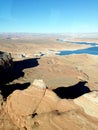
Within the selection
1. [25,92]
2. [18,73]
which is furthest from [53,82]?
[25,92]

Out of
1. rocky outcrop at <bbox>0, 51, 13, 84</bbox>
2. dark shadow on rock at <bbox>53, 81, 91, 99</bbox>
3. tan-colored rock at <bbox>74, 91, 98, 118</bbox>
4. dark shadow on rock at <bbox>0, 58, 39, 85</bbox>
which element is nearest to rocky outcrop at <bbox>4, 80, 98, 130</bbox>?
tan-colored rock at <bbox>74, 91, 98, 118</bbox>

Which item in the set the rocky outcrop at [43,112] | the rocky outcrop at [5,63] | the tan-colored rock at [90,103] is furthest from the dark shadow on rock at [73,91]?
the tan-colored rock at [90,103]

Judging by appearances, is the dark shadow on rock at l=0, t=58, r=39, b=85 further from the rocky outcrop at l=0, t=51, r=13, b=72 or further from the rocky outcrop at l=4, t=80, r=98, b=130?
the rocky outcrop at l=4, t=80, r=98, b=130

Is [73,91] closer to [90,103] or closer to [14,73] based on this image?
[14,73]

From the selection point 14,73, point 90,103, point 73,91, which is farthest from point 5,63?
point 90,103

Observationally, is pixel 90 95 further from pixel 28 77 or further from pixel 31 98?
pixel 28 77

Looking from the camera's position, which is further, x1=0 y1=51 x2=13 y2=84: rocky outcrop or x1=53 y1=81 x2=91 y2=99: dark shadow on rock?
x1=0 y1=51 x2=13 y2=84: rocky outcrop
